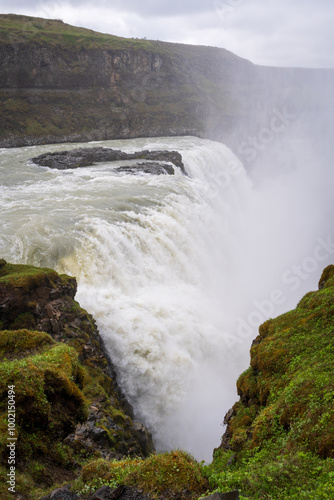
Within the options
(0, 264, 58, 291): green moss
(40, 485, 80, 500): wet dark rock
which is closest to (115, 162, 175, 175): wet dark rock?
(0, 264, 58, 291): green moss

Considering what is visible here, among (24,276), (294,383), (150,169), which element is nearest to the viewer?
(294,383)

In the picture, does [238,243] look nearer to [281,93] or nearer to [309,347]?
[309,347]

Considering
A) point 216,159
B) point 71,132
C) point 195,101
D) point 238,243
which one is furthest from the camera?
point 195,101

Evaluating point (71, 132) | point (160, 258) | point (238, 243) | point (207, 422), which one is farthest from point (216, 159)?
point (207, 422)

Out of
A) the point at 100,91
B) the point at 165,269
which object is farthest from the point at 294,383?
the point at 100,91

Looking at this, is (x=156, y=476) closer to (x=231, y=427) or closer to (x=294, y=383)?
(x=294, y=383)

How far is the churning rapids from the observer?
13.8 meters

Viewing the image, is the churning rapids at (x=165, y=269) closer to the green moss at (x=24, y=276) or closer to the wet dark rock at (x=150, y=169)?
the wet dark rock at (x=150, y=169)

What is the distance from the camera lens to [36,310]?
11227 millimetres

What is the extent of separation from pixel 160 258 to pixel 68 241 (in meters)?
5.37

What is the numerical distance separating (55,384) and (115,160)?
1306 inches

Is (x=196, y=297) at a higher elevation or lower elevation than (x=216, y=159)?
lower

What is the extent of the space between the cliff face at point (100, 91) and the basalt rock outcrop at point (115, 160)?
44.5 ft

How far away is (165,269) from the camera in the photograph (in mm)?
19812
